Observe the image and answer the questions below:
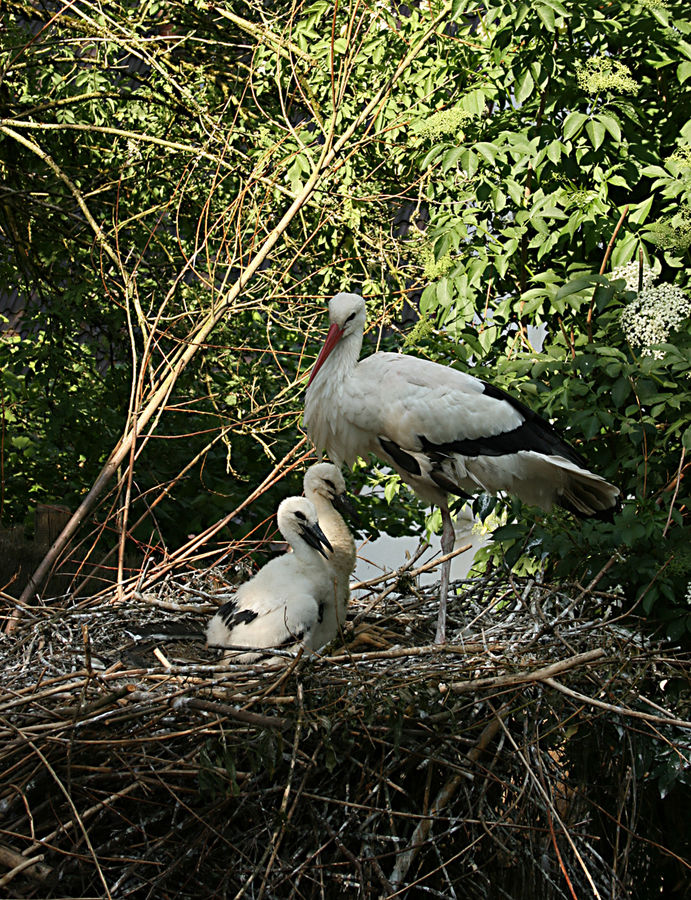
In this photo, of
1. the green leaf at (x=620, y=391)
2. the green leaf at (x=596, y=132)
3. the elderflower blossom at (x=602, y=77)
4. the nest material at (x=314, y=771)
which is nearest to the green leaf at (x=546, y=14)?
the elderflower blossom at (x=602, y=77)

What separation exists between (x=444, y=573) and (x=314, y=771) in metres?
1.40

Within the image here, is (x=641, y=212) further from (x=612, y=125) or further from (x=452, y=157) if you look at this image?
(x=452, y=157)

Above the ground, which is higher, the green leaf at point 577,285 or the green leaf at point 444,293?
the green leaf at point 577,285

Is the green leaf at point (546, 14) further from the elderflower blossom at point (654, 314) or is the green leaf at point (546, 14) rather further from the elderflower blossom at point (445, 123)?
the elderflower blossom at point (654, 314)

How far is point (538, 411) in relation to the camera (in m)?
3.78

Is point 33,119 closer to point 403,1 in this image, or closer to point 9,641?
point 403,1

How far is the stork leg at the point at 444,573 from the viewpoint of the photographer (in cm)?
370

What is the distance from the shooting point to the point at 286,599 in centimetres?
346

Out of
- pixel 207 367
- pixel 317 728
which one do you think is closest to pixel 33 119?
pixel 207 367

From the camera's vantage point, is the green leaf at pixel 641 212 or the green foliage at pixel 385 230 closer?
the green foliage at pixel 385 230

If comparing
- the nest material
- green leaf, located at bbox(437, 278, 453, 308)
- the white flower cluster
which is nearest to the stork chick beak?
the nest material

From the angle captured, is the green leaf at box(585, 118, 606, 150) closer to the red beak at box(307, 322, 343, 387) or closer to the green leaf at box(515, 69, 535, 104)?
the green leaf at box(515, 69, 535, 104)

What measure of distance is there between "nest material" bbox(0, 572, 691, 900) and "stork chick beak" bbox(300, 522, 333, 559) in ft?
1.88

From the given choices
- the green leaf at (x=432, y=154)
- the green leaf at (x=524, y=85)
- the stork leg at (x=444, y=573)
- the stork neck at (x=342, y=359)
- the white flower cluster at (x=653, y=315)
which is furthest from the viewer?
the stork neck at (x=342, y=359)
